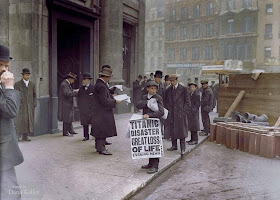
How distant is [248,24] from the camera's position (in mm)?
41875

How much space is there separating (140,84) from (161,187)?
426 inches

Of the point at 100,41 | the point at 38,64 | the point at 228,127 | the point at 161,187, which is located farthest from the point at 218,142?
Answer: the point at 100,41

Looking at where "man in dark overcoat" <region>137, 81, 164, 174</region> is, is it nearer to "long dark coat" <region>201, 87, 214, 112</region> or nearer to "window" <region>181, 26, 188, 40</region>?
"long dark coat" <region>201, 87, 214, 112</region>

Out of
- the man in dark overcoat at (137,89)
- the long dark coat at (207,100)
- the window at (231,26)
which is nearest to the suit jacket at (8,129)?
the long dark coat at (207,100)

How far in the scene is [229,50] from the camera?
44.2 metres

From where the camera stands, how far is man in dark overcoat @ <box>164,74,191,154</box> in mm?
7426

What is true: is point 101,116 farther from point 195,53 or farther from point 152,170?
point 195,53

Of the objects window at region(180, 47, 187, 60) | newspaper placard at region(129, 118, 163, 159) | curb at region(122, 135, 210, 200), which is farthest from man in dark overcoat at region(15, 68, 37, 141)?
window at region(180, 47, 187, 60)

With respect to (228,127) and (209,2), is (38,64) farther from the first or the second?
(209,2)

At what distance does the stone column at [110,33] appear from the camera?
526 inches

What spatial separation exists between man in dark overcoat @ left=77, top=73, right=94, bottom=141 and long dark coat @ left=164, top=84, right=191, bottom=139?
248cm

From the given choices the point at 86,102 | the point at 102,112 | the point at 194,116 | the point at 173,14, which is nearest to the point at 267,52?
the point at 173,14

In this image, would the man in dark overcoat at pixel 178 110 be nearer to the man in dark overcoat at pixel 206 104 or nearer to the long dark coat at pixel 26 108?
the man in dark overcoat at pixel 206 104

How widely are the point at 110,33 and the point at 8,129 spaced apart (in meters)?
10.9
